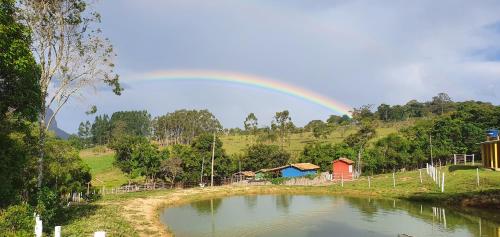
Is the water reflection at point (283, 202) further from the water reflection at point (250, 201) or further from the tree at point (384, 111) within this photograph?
the tree at point (384, 111)

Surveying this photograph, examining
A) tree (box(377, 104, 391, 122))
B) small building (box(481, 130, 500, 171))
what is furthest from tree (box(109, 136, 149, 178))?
tree (box(377, 104, 391, 122))

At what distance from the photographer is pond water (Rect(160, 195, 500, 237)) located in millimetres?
28719

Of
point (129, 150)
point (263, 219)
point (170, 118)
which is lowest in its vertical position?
point (263, 219)

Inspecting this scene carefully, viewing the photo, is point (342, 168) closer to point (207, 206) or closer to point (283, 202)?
point (283, 202)

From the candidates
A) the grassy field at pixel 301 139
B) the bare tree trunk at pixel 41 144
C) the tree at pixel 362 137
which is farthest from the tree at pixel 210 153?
the bare tree trunk at pixel 41 144

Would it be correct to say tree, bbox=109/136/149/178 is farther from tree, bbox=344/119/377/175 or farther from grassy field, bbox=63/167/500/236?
tree, bbox=344/119/377/175

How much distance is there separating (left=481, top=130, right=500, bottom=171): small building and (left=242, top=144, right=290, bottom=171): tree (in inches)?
2292

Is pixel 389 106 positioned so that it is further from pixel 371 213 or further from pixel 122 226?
pixel 122 226

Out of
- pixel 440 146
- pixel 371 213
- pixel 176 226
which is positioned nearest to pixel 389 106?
pixel 440 146

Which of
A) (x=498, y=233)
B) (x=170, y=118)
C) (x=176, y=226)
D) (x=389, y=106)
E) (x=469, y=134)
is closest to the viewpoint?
(x=498, y=233)

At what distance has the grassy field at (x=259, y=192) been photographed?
88.7 ft

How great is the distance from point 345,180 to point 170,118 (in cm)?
9047

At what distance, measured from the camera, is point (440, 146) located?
7606 cm

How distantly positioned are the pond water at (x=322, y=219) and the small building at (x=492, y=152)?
9.43m
